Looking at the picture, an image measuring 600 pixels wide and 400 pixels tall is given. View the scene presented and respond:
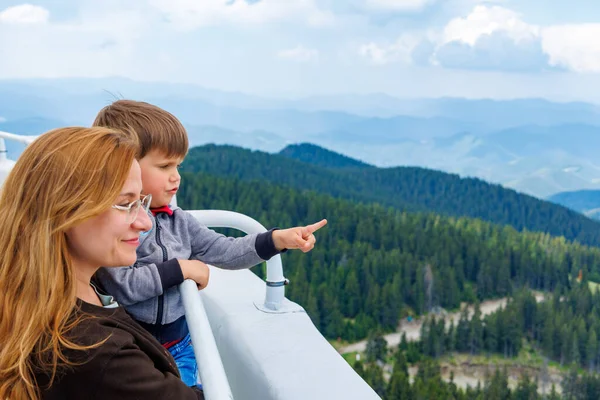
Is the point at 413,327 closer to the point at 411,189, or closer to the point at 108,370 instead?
the point at 411,189

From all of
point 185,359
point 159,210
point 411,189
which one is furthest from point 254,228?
point 411,189

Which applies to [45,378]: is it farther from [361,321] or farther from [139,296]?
[361,321]

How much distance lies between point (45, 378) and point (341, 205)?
6247 centimetres

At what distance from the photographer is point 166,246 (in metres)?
1.89

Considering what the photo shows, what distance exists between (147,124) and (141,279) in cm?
44

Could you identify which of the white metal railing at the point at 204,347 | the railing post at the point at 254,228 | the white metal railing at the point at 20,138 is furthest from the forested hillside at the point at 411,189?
the white metal railing at the point at 204,347

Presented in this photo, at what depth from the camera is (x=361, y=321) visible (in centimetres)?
5419

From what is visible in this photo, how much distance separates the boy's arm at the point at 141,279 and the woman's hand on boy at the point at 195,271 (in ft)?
0.05

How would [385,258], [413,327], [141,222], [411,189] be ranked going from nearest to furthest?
[141,222], [413,327], [385,258], [411,189]

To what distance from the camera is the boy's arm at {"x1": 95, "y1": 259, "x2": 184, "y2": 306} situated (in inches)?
64.6

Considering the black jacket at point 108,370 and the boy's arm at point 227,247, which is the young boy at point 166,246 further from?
the black jacket at point 108,370

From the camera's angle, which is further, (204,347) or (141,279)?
(141,279)

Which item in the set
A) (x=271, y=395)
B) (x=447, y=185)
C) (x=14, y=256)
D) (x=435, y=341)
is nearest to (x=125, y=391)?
(x=14, y=256)

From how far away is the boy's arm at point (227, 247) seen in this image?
2.06 meters
